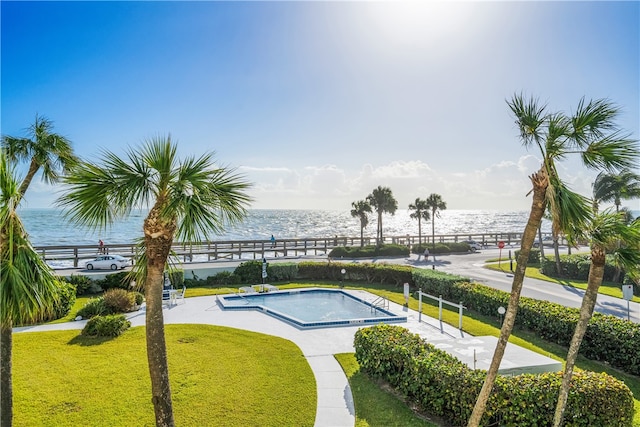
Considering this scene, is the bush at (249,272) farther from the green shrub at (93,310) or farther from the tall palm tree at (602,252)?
the tall palm tree at (602,252)

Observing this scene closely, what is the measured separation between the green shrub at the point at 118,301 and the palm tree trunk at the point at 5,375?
364 inches

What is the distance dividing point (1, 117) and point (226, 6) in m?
6.91

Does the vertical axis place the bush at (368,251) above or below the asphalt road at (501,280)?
above

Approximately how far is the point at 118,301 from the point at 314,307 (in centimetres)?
792

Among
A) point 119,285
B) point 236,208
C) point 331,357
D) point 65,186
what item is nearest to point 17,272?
point 65,186

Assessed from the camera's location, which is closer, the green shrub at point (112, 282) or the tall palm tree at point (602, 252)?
the tall palm tree at point (602, 252)

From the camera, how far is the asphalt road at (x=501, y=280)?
1622 centimetres

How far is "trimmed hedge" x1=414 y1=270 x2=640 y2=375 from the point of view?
9641 mm

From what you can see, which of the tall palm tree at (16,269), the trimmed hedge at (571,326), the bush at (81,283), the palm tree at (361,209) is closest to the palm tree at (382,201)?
the palm tree at (361,209)

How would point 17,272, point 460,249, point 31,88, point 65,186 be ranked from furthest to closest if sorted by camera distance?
point 460,249 < point 31,88 < point 65,186 < point 17,272

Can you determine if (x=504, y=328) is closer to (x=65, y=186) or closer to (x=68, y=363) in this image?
(x=65, y=186)

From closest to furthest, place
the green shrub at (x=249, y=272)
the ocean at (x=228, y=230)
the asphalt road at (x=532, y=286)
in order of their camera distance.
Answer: the ocean at (x=228, y=230) → the asphalt road at (x=532, y=286) → the green shrub at (x=249, y=272)

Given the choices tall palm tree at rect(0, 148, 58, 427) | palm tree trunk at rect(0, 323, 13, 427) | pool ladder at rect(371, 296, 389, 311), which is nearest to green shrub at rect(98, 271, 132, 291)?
pool ladder at rect(371, 296, 389, 311)

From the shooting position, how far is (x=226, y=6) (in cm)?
1088
